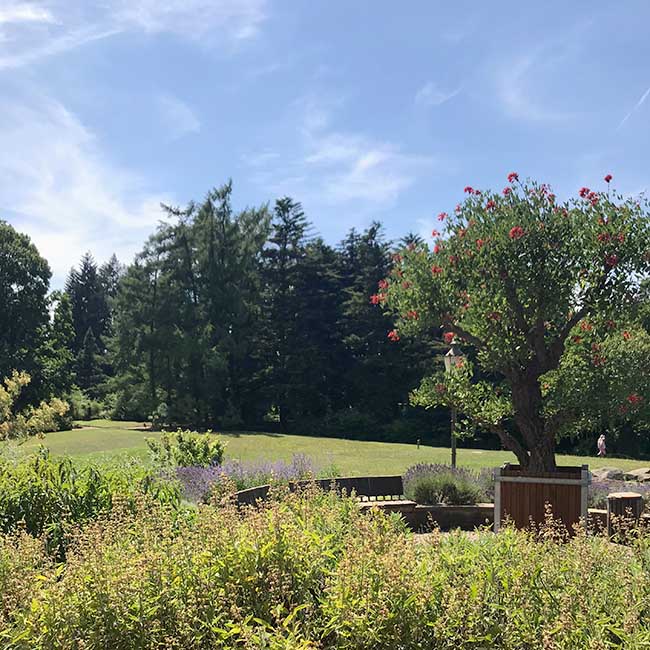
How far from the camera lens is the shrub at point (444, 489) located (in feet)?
33.2

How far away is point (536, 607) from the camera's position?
9.75ft

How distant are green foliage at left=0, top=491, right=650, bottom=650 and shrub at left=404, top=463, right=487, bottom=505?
674 centimetres

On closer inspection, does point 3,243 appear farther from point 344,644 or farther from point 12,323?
point 344,644

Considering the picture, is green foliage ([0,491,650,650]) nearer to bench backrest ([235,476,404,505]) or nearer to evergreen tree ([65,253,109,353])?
bench backrest ([235,476,404,505])

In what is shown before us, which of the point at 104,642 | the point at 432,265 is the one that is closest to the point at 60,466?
the point at 104,642

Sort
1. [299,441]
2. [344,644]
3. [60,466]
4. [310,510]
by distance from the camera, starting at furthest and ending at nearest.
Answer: [299,441] → [60,466] → [310,510] → [344,644]

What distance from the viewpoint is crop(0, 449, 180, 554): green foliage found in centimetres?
558

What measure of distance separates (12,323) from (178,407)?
34.8ft

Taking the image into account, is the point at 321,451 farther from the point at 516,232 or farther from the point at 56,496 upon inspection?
the point at 56,496

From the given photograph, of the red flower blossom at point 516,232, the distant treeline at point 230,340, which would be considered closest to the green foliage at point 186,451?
the red flower blossom at point 516,232

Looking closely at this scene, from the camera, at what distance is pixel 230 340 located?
3738cm

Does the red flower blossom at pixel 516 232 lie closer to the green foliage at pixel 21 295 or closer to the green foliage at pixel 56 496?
the green foliage at pixel 56 496

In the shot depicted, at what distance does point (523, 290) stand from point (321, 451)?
15.5m

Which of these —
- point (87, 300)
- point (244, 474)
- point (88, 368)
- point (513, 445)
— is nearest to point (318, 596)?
point (513, 445)
